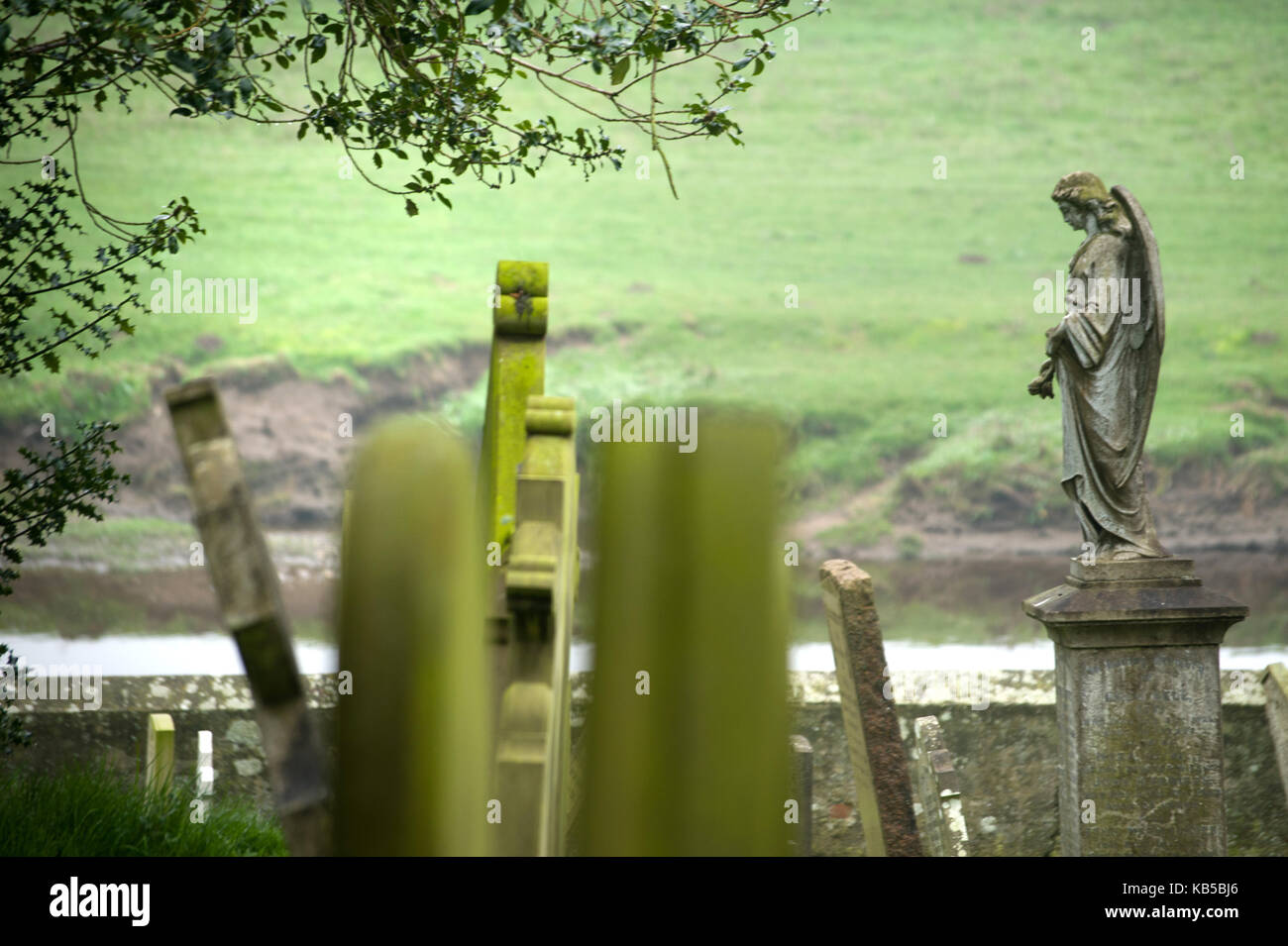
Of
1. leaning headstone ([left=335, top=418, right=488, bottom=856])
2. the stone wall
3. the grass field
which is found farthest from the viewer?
the grass field

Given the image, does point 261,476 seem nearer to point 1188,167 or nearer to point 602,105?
point 602,105

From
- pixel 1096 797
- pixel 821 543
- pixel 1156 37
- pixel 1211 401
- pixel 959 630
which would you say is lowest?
pixel 1096 797

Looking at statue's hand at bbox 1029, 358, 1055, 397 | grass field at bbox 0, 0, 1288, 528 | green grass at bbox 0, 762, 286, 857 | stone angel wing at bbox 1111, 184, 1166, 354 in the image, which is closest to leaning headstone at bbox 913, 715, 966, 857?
statue's hand at bbox 1029, 358, 1055, 397

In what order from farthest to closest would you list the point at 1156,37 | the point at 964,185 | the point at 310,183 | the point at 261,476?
the point at 1156,37 < the point at 964,185 < the point at 310,183 < the point at 261,476

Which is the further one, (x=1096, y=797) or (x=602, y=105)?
(x=602, y=105)

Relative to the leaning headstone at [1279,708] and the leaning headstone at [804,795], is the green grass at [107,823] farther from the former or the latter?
the leaning headstone at [1279,708]

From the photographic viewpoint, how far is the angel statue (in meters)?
5.21

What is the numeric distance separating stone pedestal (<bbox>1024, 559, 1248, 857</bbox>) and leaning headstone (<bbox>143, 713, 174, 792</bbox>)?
3563 mm

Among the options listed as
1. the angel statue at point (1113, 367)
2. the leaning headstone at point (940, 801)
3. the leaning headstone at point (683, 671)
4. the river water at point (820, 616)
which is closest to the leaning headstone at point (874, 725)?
the leaning headstone at point (683, 671)

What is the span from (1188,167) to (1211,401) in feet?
21.1

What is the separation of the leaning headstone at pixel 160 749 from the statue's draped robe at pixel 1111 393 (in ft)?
12.8

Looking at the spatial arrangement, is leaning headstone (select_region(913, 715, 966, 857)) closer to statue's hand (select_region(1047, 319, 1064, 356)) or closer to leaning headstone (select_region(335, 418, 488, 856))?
statue's hand (select_region(1047, 319, 1064, 356))
